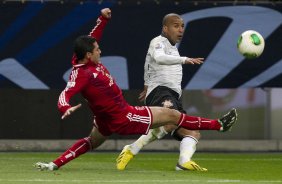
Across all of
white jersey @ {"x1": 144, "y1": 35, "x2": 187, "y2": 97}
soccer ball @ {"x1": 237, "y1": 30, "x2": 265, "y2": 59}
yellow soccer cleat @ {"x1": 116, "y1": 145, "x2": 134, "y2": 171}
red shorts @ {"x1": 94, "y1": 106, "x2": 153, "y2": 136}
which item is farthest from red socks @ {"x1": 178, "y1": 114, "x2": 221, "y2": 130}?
soccer ball @ {"x1": 237, "y1": 30, "x2": 265, "y2": 59}

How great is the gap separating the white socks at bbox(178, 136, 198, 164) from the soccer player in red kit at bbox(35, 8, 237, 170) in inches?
22.5

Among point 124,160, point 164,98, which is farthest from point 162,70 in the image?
point 124,160

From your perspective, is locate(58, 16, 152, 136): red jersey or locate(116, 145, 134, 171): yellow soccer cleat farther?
locate(116, 145, 134, 171): yellow soccer cleat

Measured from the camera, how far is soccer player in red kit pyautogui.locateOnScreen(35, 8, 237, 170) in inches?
490

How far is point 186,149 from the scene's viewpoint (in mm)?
13406

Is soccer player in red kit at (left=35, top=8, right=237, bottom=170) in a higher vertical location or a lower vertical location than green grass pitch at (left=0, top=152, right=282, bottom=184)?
higher

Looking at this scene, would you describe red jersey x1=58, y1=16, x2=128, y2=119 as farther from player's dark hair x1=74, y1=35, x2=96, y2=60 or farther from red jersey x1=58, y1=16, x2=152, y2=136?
player's dark hair x1=74, y1=35, x2=96, y2=60

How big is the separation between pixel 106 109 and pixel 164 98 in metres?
1.38

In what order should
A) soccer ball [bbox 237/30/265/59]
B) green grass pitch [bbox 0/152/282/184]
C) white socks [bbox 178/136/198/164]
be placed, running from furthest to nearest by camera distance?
soccer ball [bbox 237/30/265/59] → white socks [bbox 178/136/198/164] → green grass pitch [bbox 0/152/282/184]

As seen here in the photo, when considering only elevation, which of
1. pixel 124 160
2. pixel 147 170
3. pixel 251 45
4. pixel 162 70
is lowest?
pixel 147 170

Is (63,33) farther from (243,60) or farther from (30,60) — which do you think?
(243,60)

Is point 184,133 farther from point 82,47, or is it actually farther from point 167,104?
point 82,47

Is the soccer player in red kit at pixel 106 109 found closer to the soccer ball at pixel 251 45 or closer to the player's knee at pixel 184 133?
the player's knee at pixel 184 133

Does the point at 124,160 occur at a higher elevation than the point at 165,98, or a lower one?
lower
